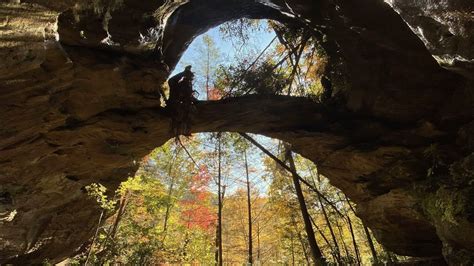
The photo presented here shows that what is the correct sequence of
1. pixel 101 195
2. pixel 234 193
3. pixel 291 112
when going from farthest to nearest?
→ pixel 234 193
pixel 291 112
pixel 101 195

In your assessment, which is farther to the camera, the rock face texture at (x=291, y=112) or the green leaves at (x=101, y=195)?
the green leaves at (x=101, y=195)

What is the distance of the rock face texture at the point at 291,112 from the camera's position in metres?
5.30

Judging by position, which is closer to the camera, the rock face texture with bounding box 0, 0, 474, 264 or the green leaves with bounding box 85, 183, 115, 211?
the rock face texture with bounding box 0, 0, 474, 264

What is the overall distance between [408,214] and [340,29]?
176 inches

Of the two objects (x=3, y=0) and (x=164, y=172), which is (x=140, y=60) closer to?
(x=3, y=0)

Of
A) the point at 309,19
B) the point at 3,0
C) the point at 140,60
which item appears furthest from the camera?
the point at 309,19

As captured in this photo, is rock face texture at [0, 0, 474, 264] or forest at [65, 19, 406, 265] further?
forest at [65, 19, 406, 265]

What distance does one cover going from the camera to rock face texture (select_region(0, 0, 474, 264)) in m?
5.30

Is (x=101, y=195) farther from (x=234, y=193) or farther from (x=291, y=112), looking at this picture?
(x=234, y=193)

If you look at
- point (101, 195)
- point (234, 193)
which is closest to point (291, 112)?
point (101, 195)

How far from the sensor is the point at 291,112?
7430mm

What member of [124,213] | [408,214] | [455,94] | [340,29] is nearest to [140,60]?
[340,29]

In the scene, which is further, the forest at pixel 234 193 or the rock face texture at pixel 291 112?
the forest at pixel 234 193

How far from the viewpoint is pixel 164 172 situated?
16703 mm
